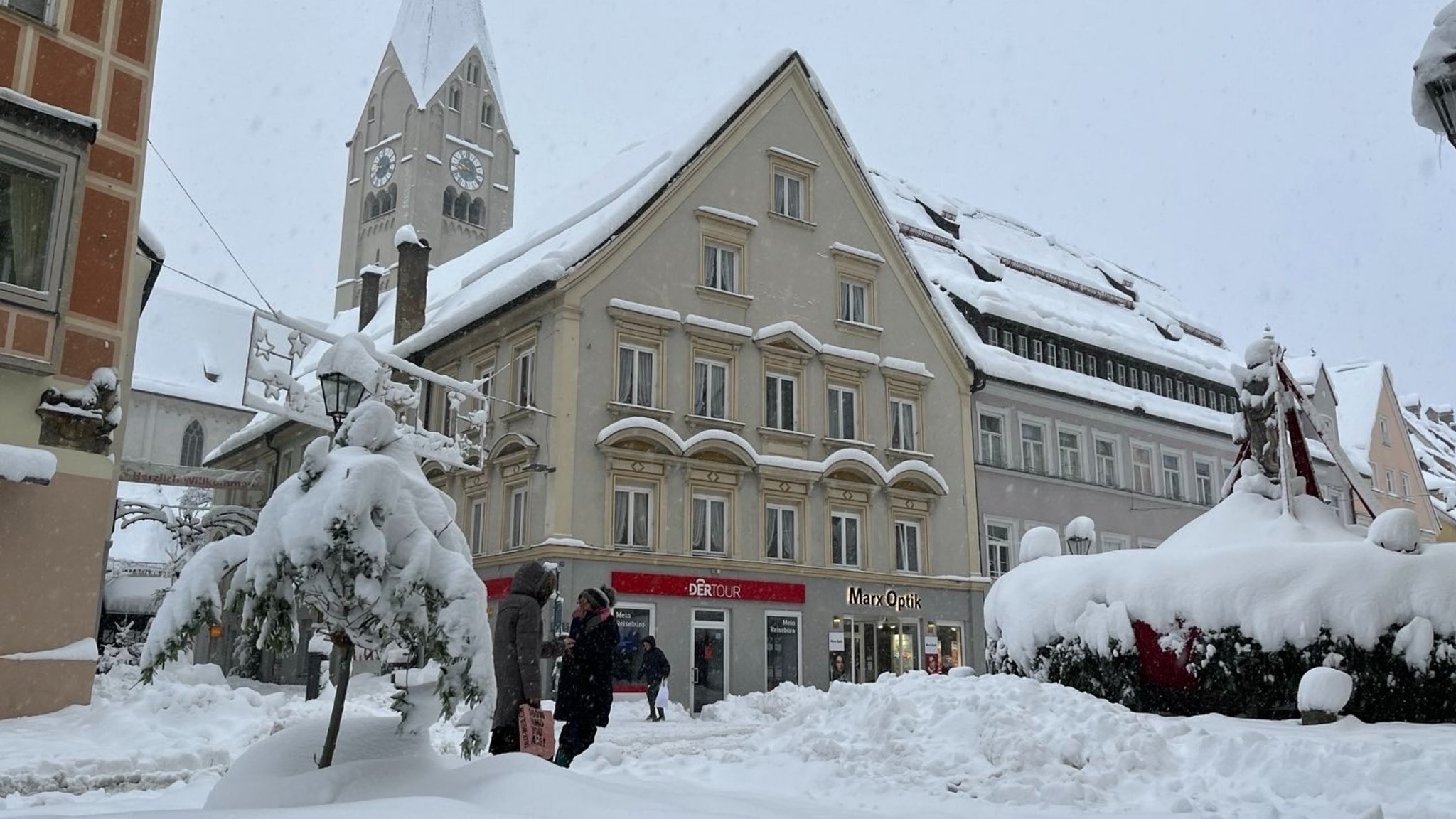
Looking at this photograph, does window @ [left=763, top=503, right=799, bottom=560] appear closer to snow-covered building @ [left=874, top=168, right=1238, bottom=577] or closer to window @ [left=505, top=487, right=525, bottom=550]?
window @ [left=505, top=487, right=525, bottom=550]

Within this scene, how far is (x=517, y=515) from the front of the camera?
25.0m

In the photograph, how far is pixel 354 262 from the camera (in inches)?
3204

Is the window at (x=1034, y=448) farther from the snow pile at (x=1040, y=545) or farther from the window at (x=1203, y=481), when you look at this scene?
the snow pile at (x=1040, y=545)

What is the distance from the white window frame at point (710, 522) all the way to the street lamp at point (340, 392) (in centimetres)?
1492

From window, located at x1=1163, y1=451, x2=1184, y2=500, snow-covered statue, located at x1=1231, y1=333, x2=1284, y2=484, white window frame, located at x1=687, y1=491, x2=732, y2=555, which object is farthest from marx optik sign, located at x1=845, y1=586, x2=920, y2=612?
snow-covered statue, located at x1=1231, y1=333, x2=1284, y2=484

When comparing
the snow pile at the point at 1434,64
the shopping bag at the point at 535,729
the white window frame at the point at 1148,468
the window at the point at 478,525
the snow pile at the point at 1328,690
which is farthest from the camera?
the white window frame at the point at 1148,468

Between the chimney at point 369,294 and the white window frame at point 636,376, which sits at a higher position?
the chimney at point 369,294

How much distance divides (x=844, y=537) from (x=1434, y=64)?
68.2 feet

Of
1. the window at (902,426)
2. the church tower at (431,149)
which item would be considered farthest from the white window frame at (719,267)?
the church tower at (431,149)

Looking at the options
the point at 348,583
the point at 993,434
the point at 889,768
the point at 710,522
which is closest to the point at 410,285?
the point at 710,522

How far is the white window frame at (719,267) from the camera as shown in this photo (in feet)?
88.6

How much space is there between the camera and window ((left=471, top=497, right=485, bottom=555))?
26.0 m

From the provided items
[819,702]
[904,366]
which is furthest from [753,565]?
[819,702]

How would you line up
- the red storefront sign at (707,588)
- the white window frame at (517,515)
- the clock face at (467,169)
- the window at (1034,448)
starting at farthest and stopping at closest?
the clock face at (467,169) → the window at (1034,448) → the white window frame at (517,515) → the red storefront sign at (707,588)
